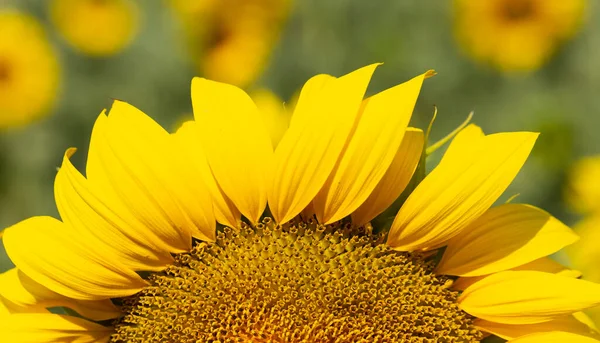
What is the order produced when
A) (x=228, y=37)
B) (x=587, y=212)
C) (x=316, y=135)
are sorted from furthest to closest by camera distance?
1. (x=228, y=37)
2. (x=587, y=212)
3. (x=316, y=135)

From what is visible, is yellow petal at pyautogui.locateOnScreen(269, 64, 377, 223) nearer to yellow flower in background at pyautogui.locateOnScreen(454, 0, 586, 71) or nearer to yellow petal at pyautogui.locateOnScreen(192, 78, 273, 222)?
yellow petal at pyautogui.locateOnScreen(192, 78, 273, 222)

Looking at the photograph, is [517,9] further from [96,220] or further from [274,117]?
[96,220]

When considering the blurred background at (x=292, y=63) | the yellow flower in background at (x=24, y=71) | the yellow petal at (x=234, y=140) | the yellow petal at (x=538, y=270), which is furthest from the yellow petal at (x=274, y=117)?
the yellow flower in background at (x=24, y=71)

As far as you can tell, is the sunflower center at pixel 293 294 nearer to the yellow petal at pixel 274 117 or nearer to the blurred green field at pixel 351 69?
the yellow petal at pixel 274 117

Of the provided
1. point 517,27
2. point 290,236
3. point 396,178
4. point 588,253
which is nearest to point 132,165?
point 290,236

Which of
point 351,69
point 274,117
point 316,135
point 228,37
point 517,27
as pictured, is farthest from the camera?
point 351,69

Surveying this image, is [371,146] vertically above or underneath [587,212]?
underneath

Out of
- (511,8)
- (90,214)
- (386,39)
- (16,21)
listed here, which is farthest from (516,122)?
(90,214)
